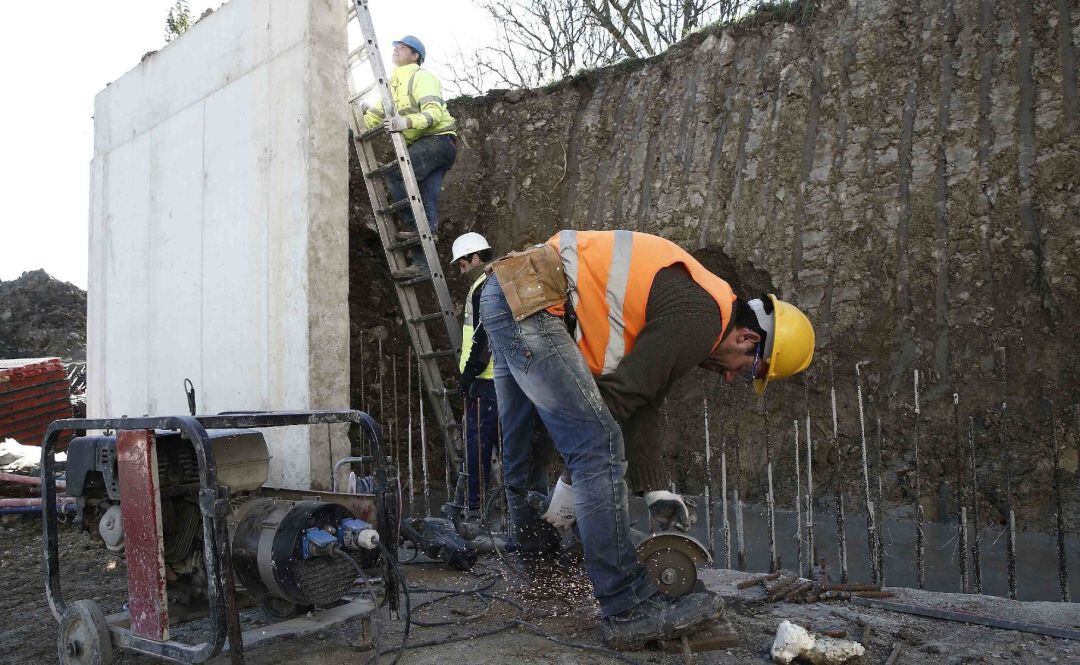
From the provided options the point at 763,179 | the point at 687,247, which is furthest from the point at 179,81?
the point at 763,179

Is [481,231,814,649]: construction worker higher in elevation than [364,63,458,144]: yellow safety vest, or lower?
lower

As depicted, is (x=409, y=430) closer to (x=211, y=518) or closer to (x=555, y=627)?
(x=555, y=627)

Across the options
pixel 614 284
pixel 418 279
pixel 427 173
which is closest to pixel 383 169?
pixel 427 173

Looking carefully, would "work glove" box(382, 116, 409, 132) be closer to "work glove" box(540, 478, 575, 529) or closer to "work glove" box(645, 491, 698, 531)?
"work glove" box(540, 478, 575, 529)

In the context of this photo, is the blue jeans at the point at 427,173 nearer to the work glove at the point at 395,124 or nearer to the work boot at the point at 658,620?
the work glove at the point at 395,124

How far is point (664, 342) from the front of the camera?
7.68 ft

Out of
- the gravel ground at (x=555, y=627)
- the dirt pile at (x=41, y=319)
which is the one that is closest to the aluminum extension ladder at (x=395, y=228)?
the gravel ground at (x=555, y=627)

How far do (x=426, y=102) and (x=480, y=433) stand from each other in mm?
2316

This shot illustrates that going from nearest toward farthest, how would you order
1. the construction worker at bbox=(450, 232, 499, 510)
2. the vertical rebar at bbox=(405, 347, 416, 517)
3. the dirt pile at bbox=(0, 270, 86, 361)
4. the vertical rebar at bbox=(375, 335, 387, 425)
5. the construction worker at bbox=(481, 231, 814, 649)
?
1. the construction worker at bbox=(481, 231, 814, 649)
2. the construction worker at bbox=(450, 232, 499, 510)
3. the vertical rebar at bbox=(405, 347, 416, 517)
4. the vertical rebar at bbox=(375, 335, 387, 425)
5. the dirt pile at bbox=(0, 270, 86, 361)

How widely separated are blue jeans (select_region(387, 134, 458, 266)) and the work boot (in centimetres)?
317

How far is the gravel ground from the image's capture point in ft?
7.79

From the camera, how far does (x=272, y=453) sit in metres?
4.12

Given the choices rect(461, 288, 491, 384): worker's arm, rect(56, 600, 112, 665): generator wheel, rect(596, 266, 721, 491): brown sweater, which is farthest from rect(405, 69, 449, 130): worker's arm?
rect(56, 600, 112, 665): generator wheel

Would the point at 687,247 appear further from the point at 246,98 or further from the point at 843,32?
the point at 246,98
